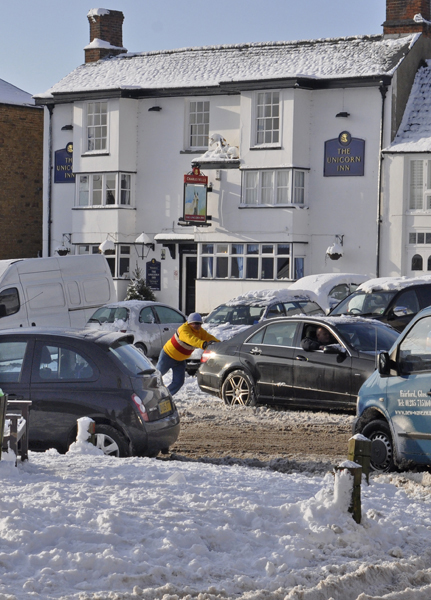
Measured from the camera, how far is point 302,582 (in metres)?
6.20

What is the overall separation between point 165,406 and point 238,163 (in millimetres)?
25624

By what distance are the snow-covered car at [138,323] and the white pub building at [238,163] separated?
11.7 m

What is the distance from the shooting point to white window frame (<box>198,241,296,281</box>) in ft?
113

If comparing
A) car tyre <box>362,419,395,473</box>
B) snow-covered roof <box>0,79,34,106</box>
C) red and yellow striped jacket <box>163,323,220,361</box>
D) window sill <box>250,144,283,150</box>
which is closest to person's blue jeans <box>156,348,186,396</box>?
red and yellow striped jacket <box>163,323,220,361</box>

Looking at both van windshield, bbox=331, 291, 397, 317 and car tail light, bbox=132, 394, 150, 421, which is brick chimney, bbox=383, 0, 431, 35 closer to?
van windshield, bbox=331, 291, 397, 317

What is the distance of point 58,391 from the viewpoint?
33.8 ft

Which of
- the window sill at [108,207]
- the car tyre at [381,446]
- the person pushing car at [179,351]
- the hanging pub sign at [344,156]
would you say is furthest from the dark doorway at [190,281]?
the car tyre at [381,446]

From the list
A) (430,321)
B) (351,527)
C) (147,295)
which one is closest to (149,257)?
(147,295)

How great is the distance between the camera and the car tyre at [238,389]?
1491 cm

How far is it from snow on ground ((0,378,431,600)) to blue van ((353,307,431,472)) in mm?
1186

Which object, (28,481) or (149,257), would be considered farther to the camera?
(149,257)

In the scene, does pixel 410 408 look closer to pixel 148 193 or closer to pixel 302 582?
pixel 302 582

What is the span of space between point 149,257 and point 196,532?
102 feet

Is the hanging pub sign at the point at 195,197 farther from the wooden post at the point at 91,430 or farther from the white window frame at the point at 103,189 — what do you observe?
the wooden post at the point at 91,430
